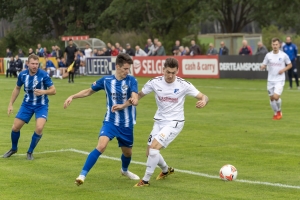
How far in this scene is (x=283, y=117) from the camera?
20078mm

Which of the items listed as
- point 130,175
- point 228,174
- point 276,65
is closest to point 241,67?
point 276,65

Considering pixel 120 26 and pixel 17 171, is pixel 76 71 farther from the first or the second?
pixel 17 171

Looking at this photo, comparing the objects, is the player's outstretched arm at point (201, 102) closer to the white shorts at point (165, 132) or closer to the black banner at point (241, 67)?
the white shorts at point (165, 132)

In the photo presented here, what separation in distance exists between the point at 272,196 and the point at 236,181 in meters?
1.17

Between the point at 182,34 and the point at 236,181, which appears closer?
the point at 236,181

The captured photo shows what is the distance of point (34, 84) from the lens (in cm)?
1330

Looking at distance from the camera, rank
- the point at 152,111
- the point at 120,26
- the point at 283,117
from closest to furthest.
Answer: the point at 283,117 → the point at 152,111 → the point at 120,26

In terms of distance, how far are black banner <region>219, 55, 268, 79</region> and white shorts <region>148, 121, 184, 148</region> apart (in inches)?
945

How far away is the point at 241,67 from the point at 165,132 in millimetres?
25956

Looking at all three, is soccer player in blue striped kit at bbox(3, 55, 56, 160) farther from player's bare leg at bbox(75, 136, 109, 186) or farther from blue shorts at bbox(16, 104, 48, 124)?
player's bare leg at bbox(75, 136, 109, 186)

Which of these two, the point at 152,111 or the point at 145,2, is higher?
the point at 145,2

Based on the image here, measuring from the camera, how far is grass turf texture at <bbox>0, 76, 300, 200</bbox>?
1012 centimetres

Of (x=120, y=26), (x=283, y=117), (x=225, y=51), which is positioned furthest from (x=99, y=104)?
(x=120, y=26)

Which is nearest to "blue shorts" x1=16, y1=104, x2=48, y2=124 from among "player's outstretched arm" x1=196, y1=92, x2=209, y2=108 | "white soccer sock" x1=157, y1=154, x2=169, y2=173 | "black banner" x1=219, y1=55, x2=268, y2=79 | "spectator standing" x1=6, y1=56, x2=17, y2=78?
"white soccer sock" x1=157, y1=154, x2=169, y2=173
